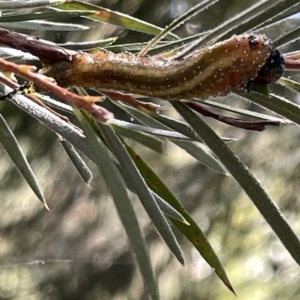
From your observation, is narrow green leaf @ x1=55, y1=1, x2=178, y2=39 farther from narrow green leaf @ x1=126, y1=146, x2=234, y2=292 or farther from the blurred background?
the blurred background

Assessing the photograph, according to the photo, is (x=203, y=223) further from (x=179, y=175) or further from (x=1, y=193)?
(x=1, y=193)

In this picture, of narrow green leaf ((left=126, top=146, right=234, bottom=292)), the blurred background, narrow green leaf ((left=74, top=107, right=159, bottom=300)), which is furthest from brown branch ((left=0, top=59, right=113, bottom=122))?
the blurred background

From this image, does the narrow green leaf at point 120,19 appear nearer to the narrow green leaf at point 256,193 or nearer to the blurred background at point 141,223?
the narrow green leaf at point 256,193

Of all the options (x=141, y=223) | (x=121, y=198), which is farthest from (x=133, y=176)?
(x=141, y=223)

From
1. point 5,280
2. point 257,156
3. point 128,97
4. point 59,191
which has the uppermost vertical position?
point 128,97

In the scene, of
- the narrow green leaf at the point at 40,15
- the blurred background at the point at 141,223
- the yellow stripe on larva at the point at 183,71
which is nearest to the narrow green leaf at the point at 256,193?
the yellow stripe on larva at the point at 183,71

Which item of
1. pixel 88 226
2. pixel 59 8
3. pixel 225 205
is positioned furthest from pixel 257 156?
pixel 59 8

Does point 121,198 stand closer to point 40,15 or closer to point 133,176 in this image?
point 133,176
